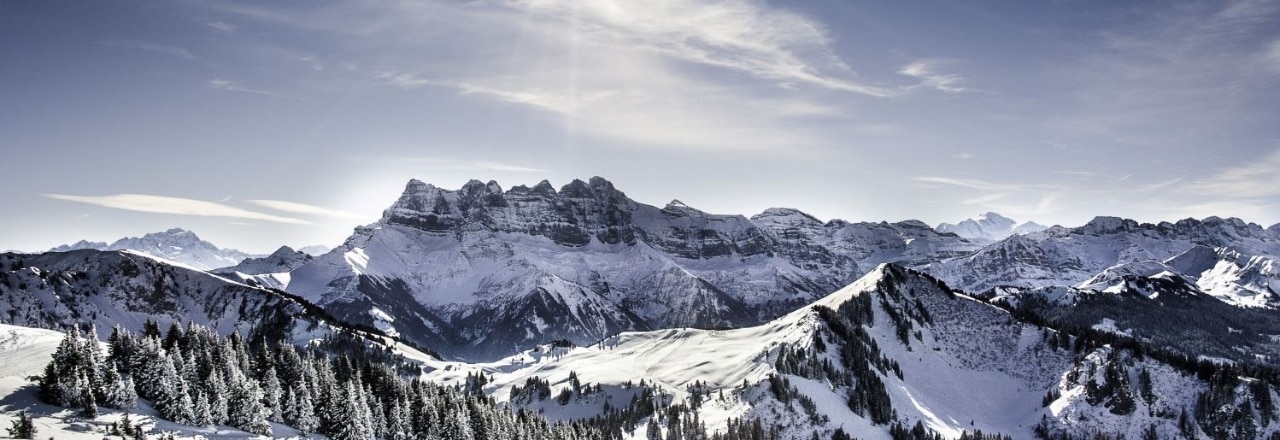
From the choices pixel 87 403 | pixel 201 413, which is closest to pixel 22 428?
pixel 87 403

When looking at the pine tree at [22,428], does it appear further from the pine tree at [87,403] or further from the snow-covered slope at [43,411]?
the pine tree at [87,403]

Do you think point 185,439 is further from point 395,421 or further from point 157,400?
point 395,421

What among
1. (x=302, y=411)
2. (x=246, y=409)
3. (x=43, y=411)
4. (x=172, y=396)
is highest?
(x=43, y=411)

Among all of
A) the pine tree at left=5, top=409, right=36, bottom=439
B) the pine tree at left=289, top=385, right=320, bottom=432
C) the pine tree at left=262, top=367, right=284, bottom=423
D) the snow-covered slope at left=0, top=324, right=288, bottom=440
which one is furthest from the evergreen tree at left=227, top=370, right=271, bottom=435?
the pine tree at left=5, top=409, right=36, bottom=439

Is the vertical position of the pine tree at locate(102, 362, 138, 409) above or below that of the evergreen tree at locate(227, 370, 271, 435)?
above

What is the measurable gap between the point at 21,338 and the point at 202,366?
23.7 meters

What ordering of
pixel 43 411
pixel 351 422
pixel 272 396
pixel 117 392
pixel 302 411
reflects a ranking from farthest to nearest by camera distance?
pixel 302 411
pixel 351 422
pixel 272 396
pixel 117 392
pixel 43 411

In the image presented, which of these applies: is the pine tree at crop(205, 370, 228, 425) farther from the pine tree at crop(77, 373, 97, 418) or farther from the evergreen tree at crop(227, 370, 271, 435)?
the pine tree at crop(77, 373, 97, 418)

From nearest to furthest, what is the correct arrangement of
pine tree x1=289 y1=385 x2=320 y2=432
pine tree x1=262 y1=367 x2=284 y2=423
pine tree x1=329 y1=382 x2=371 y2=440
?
pine tree x1=262 y1=367 x2=284 y2=423 → pine tree x1=289 y1=385 x2=320 y2=432 → pine tree x1=329 y1=382 x2=371 y2=440

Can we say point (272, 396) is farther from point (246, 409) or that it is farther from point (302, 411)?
point (246, 409)

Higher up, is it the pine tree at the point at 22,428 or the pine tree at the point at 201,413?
the pine tree at the point at 22,428

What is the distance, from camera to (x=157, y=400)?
97.2 m

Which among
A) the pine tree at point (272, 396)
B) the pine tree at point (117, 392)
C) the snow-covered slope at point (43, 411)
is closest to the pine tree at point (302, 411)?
the pine tree at point (272, 396)

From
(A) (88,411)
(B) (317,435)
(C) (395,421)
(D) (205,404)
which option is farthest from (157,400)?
(C) (395,421)
